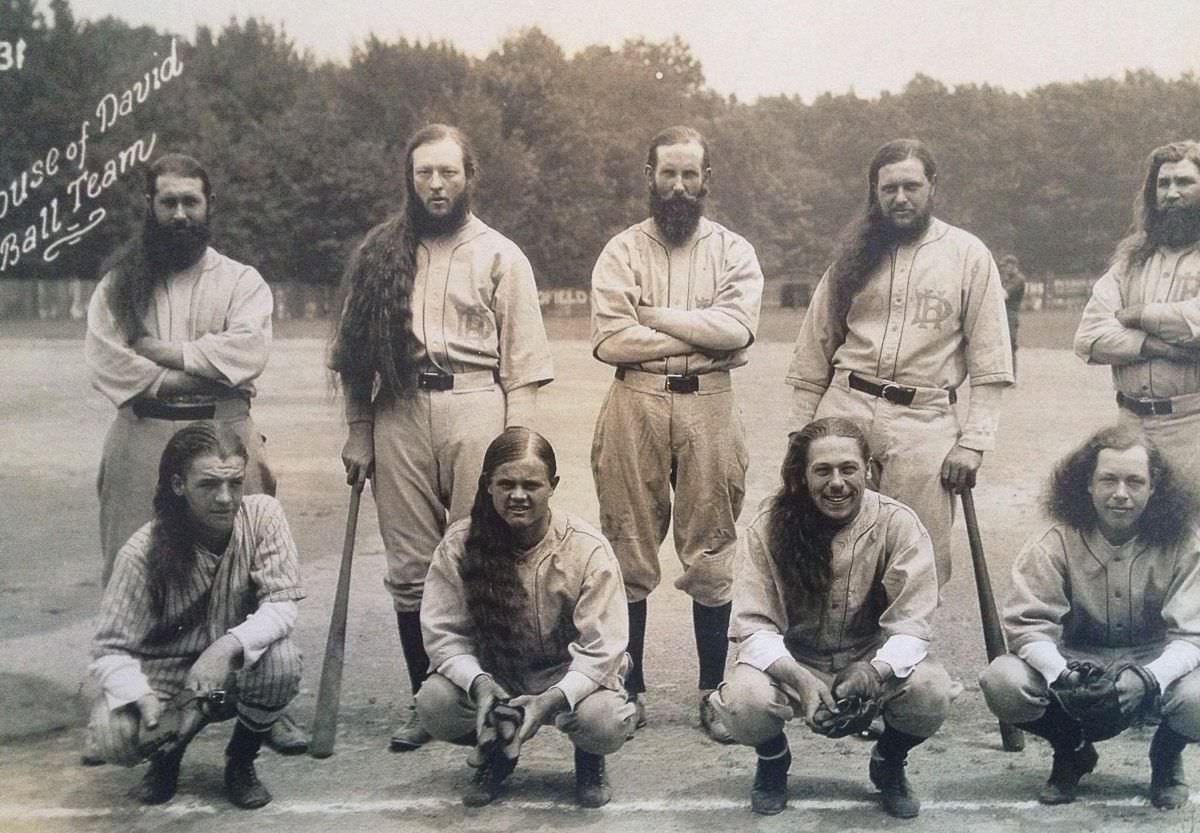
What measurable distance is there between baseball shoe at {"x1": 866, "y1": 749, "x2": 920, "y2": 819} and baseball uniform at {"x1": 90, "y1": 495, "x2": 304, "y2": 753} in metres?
1.63

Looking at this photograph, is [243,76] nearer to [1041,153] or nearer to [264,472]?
[264,472]

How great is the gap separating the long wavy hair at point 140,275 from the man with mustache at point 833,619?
1996 millimetres

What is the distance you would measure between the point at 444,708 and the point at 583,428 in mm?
1301

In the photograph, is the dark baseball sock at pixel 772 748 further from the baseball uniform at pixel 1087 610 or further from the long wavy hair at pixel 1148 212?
the long wavy hair at pixel 1148 212

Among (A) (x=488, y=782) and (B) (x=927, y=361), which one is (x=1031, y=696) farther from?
(A) (x=488, y=782)

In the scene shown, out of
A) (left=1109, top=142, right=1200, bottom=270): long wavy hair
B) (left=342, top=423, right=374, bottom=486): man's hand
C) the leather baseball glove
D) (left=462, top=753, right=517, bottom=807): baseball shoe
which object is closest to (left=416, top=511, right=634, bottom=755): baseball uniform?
(left=462, top=753, right=517, bottom=807): baseball shoe

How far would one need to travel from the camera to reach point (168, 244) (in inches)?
148

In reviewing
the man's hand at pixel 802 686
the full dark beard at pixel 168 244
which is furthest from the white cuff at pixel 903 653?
the full dark beard at pixel 168 244

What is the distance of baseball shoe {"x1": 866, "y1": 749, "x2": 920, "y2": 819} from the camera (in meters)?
3.22

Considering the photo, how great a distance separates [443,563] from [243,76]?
6.03 feet

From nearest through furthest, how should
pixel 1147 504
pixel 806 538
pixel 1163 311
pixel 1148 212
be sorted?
pixel 806 538, pixel 1147 504, pixel 1163 311, pixel 1148 212

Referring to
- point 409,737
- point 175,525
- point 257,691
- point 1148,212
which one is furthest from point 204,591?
point 1148,212

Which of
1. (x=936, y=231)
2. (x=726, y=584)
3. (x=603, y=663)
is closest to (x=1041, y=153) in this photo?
(x=936, y=231)

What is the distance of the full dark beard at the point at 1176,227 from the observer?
3805 mm
